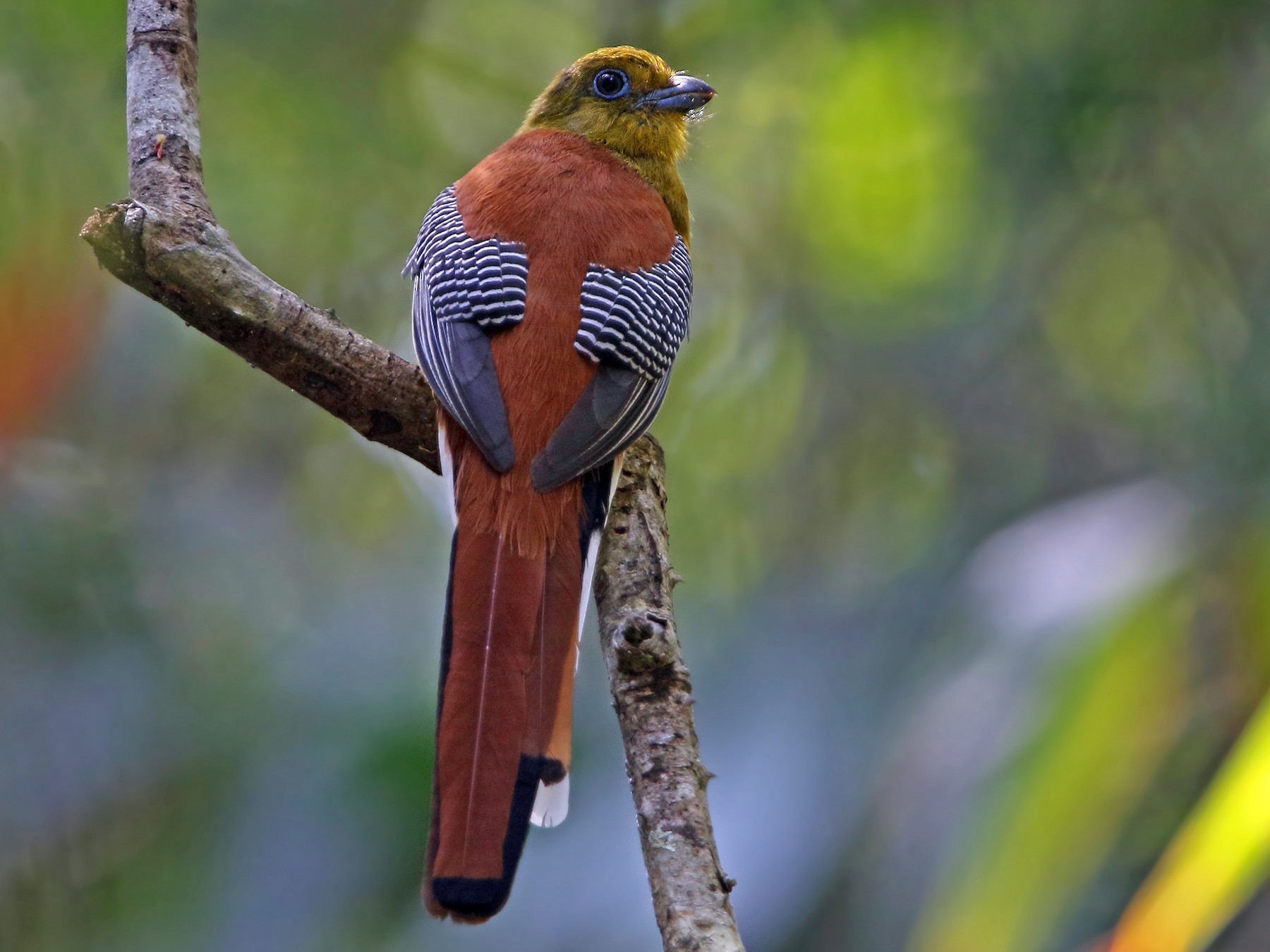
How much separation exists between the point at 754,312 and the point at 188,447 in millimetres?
2315

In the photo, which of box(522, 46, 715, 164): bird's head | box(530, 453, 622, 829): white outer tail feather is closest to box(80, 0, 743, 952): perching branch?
box(530, 453, 622, 829): white outer tail feather

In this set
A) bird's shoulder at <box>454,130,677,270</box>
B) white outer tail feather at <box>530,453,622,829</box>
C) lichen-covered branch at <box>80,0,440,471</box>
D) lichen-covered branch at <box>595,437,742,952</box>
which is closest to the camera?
lichen-covered branch at <box>595,437,742,952</box>

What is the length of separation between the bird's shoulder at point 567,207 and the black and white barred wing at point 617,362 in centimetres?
9

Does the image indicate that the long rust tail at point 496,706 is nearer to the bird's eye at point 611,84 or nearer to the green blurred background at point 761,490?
the green blurred background at point 761,490

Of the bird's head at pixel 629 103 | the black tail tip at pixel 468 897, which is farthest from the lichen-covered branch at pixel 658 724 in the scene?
the bird's head at pixel 629 103

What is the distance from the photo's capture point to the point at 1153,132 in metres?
4.45

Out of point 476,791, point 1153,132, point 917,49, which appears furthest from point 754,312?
point 476,791

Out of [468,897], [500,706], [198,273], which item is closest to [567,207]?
[198,273]

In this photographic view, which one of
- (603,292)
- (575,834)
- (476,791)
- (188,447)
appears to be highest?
(188,447)

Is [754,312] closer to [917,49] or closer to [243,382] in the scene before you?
[917,49]

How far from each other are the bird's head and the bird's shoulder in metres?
0.25

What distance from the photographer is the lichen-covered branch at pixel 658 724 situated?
6.38 feet

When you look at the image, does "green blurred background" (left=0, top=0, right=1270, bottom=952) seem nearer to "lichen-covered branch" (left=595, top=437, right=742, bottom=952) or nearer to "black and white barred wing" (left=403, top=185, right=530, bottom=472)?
"lichen-covered branch" (left=595, top=437, right=742, bottom=952)

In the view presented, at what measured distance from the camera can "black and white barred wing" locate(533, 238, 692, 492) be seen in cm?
285
